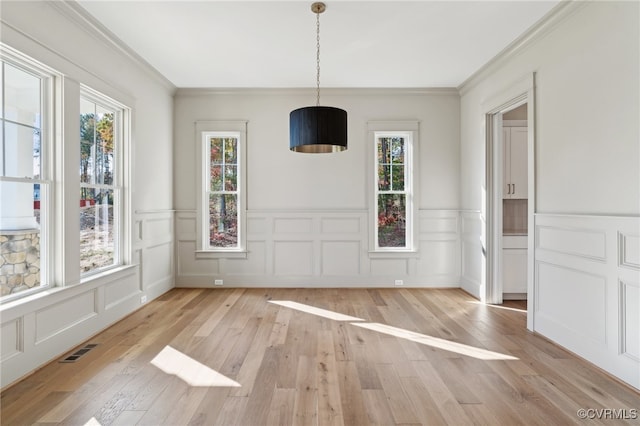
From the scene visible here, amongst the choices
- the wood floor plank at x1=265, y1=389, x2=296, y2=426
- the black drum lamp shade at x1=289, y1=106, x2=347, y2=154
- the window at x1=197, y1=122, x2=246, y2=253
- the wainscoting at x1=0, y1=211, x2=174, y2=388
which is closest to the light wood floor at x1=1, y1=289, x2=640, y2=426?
the wood floor plank at x1=265, y1=389, x2=296, y2=426

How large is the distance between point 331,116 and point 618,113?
2157mm

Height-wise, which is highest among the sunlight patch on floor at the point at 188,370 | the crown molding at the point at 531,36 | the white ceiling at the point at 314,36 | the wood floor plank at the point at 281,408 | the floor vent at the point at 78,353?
the white ceiling at the point at 314,36

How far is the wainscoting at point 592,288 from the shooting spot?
2344mm

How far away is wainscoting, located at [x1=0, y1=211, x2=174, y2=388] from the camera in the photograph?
2357 millimetres

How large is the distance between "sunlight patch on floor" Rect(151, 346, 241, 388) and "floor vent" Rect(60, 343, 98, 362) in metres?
0.65

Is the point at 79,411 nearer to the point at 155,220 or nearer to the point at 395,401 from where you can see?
the point at 395,401

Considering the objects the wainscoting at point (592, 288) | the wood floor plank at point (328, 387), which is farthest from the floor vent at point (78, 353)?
the wainscoting at point (592, 288)

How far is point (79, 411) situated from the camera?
2018 millimetres

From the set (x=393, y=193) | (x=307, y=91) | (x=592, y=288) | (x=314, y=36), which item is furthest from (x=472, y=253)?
(x=314, y=36)

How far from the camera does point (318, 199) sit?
514cm

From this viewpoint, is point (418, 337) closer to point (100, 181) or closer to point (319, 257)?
point (319, 257)

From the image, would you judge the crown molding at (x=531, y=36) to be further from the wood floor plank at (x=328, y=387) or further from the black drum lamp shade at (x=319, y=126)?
the wood floor plank at (x=328, y=387)

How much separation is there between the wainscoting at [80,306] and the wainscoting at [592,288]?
436 cm

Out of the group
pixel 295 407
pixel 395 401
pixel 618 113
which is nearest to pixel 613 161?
pixel 618 113
